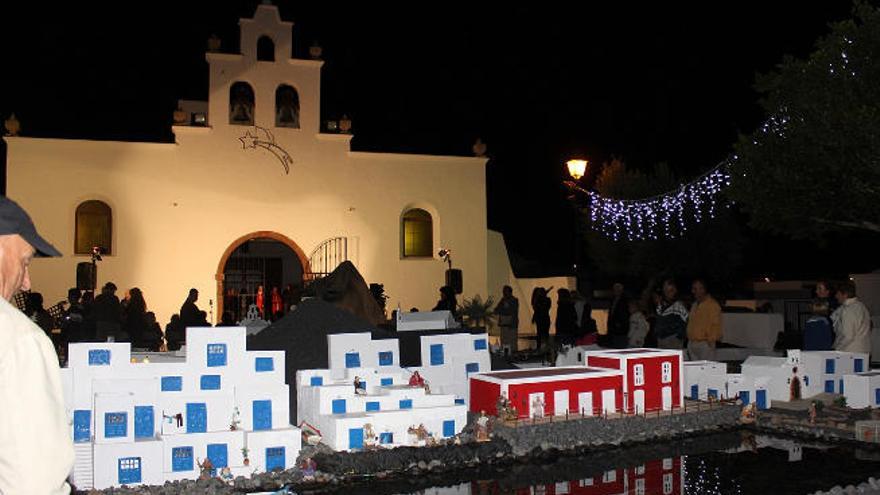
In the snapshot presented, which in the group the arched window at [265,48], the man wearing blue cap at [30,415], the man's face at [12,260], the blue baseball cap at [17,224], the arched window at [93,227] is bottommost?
the man wearing blue cap at [30,415]

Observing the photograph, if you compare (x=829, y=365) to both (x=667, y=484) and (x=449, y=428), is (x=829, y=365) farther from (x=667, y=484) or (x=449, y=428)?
(x=449, y=428)

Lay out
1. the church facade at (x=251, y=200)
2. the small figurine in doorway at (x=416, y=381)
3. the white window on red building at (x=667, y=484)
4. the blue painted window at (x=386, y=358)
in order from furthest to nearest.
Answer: the church facade at (x=251, y=200) < the blue painted window at (x=386, y=358) < the small figurine in doorway at (x=416, y=381) < the white window on red building at (x=667, y=484)

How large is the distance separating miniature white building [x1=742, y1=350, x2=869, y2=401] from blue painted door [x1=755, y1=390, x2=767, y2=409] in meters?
0.10

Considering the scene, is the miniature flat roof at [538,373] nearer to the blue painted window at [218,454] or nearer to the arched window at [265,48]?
the blue painted window at [218,454]

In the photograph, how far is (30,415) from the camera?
190 cm

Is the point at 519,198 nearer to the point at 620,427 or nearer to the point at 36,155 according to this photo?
the point at 36,155

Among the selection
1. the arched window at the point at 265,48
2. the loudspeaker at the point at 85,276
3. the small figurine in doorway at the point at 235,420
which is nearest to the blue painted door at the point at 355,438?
the small figurine in doorway at the point at 235,420

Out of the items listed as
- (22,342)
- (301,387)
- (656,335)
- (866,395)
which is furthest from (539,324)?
(22,342)

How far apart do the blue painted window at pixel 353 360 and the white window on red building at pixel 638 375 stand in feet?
8.67

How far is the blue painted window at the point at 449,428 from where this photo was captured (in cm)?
714

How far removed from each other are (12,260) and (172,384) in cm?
445

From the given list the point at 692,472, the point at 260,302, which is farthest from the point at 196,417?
the point at 260,302

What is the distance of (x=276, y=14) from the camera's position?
1947 centimetres

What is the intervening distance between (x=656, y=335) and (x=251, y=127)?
11869 mm
